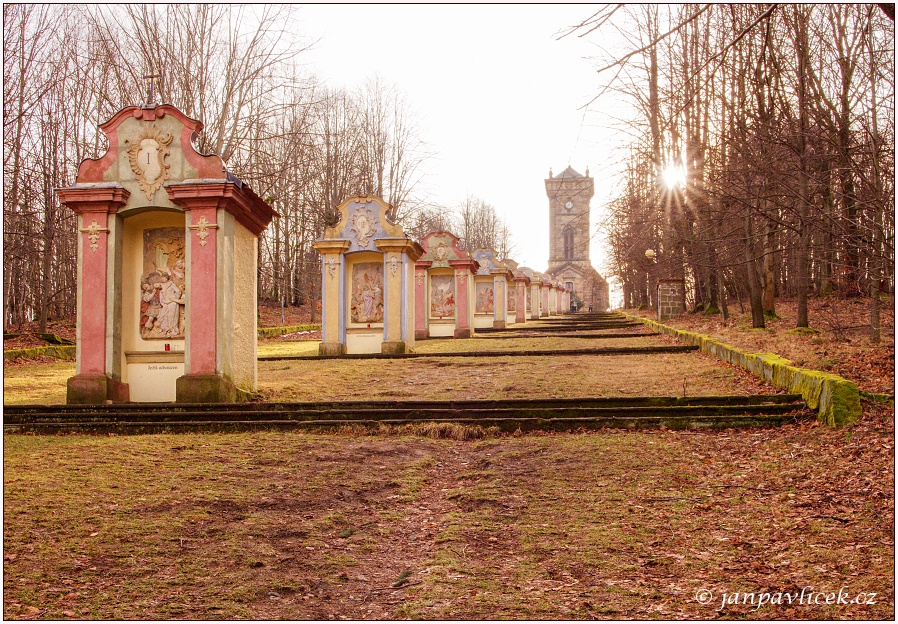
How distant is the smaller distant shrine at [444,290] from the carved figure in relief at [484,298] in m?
5.70

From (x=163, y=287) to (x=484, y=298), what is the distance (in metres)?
24.7

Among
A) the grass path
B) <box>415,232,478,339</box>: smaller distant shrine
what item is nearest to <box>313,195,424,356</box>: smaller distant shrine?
Result: <box>415,232,478,339</box>: smaller distant shrine

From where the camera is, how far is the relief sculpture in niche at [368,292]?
762 inches

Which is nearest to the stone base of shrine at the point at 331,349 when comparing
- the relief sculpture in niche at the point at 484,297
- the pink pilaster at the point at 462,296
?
the pink pilaster at the point at 462,296

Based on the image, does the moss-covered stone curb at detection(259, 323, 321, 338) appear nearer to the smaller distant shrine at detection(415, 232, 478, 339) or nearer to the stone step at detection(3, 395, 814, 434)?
the smaller distant shrine at detection(415, 232, 478, 339)

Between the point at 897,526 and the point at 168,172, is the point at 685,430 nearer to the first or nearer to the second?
the point at 897,526

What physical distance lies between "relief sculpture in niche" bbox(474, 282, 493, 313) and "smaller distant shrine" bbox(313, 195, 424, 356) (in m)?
15.2

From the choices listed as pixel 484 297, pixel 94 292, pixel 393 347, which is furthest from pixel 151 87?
pixel 484 297

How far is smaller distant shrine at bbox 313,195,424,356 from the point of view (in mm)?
18859

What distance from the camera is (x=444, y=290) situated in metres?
28.2

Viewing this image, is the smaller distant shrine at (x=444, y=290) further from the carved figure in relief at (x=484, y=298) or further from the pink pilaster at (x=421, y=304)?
the carved figure in relief at (x=484, y=298)

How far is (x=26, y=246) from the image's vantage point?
2092 cm

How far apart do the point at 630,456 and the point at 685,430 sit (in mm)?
1599

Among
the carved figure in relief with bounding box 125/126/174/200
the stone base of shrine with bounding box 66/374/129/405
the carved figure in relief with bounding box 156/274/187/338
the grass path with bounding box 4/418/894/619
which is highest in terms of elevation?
the carved figure in relief with bounding box 125/126/174/200
